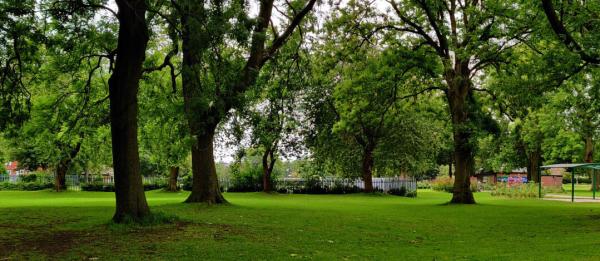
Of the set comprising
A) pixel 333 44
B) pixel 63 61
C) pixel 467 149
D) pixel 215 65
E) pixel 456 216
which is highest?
pixel 333 44

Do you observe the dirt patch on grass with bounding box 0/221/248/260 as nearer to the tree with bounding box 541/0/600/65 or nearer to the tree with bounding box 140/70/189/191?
the tree with bounding box 140/70/189/191

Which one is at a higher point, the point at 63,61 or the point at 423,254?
the point at 63,61

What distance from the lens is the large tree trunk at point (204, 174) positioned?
2152 cm

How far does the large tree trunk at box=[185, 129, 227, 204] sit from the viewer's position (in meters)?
21.5

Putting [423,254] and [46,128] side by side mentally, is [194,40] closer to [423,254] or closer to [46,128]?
[423,254]

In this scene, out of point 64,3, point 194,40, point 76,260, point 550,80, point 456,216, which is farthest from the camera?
point 456,216

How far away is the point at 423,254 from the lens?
354 inches

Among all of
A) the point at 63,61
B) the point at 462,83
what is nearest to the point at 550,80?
the point at 462,83

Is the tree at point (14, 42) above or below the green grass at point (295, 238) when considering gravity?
above

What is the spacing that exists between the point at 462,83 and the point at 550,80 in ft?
30.8

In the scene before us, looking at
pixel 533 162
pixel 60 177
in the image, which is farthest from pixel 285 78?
pixel 533 162

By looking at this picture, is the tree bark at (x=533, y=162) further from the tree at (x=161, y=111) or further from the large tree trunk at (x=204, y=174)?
the large tree trunk at (x=204, y=174)

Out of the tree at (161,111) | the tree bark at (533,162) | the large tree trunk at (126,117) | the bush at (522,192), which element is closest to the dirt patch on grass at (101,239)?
the large tree trunk at (126,117)

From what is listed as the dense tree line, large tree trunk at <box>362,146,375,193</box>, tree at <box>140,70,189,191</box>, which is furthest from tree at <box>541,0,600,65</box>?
large tree trunk at <box>362,146,375,193</box>
